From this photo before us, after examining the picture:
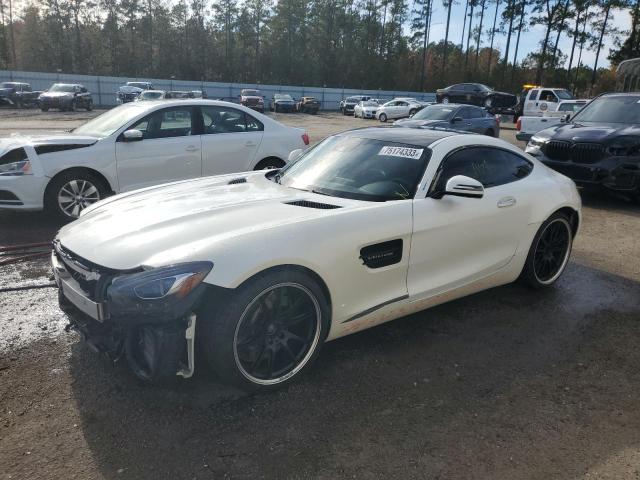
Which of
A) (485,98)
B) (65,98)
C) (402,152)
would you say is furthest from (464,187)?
(65,98)

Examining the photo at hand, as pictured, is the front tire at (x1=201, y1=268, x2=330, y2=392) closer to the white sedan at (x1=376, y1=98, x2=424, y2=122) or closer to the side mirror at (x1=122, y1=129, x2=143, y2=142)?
the side mirror at (x1=122, y1=129, x2=143, y2=142)

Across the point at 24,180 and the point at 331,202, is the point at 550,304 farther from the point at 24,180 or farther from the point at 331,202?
the point at 24,180

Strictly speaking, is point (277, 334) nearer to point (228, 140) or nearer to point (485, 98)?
point (228, 140)

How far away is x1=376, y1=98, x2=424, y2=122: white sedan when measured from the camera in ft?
114

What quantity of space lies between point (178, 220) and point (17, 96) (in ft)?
131

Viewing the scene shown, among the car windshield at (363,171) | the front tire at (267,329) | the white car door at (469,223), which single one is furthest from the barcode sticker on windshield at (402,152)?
the front tire at (267,329)

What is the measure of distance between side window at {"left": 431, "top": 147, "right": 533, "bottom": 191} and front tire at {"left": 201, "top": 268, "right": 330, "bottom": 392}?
4.45 feet

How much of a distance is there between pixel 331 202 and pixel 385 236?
44cm

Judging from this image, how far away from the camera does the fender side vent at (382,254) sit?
3.25 meters

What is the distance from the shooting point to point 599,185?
849cm

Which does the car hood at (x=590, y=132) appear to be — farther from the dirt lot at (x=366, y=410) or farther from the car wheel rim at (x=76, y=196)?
the car wheel rim at (x=76, y=196)

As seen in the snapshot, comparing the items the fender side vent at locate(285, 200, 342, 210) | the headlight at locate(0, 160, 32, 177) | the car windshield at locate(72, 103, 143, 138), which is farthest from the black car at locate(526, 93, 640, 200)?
the headlight at locate(0, 160, 32, 177)

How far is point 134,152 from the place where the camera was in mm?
6668

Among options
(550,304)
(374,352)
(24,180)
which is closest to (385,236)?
(374,352)
